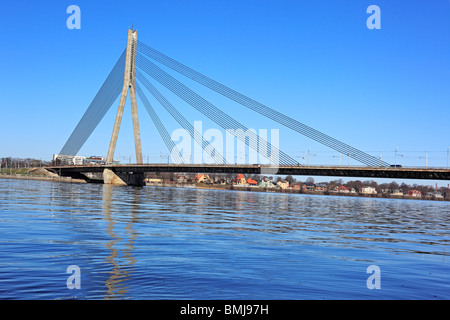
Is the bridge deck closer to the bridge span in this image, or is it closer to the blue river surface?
the bridge span

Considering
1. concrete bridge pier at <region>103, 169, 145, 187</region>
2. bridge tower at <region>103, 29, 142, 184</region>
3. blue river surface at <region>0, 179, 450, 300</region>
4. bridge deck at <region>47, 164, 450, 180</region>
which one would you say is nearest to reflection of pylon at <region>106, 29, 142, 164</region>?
bridge tower at <region>103, 29, 142, 184</region>

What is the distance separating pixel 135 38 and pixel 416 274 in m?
88.0

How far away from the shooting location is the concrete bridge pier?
106625 millimetres

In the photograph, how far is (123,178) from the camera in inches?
4358

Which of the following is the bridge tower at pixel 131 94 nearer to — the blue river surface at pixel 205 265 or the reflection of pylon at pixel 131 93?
the reflection of pylon at pixel 131 93

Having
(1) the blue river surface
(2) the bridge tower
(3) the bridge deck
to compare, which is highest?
(2) the bridge tower

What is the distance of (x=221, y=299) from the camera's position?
28.6ft

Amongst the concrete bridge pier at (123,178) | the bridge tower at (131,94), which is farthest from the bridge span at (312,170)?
the bridge tower at (131,94)

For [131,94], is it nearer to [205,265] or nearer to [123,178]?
[123,178]

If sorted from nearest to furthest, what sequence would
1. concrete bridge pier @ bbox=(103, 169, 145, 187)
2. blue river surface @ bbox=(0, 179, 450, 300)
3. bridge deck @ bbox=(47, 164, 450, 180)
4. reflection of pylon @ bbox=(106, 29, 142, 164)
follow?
blue river surface @ bbox=(0, 179, 450, 300) < bridge deck @ bbox=(47, 164, 450, 180) < reflection of pylon @ bbox=(106, 29, 142, 164) < concrete bridge pier @ bbox=(103, 169, 145, 187)

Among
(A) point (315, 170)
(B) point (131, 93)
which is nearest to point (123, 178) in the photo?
(B) point (131, 93)

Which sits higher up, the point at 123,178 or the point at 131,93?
the point at 131,93

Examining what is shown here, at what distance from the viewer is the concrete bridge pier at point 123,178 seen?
4198 inches
